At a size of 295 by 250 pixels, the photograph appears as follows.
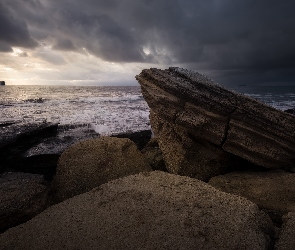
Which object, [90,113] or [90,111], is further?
[90,111]

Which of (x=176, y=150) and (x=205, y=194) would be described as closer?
(x=205, y=194)

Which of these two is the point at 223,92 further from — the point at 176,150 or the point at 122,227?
the point at 122,227

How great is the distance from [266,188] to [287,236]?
1.38 m

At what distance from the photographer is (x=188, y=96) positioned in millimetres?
4320

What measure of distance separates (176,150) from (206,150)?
61 centimetres

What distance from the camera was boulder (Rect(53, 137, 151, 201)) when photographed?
4.05m

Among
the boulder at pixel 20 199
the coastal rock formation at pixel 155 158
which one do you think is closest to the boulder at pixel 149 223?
the boulder at pixel 20 199

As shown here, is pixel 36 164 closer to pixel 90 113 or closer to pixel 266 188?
pixel 266 188

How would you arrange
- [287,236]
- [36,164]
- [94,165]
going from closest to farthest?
[287,236]
[94,165]
[36,164]

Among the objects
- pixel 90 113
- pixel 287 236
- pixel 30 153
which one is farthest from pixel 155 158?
pixel 90 113

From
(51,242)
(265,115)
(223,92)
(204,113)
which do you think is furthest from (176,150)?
(51,242)

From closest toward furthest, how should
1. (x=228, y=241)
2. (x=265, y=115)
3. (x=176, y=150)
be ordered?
(x=228, y=241) < (x=265, y=115) < (x=176, y=150)

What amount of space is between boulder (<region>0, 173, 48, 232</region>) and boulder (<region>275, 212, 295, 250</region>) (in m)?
3.09

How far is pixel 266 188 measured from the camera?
3.63 m
